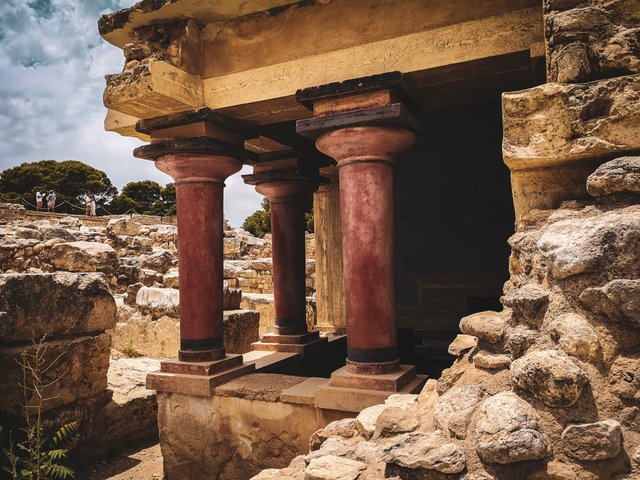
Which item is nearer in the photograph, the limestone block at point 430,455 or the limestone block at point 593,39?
the limestone block at point 430,455

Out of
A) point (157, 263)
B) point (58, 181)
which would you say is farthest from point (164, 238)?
point (58, 181)

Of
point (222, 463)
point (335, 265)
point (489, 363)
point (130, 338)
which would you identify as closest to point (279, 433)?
point (222, 463)

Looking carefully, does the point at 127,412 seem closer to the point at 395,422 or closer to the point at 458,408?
the point at 395,422

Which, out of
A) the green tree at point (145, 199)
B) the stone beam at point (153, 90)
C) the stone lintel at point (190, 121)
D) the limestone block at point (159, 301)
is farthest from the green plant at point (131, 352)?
the green tree at point (145, 199)

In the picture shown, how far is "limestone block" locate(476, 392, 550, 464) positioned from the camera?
1.55m

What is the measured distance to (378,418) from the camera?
2154 mm

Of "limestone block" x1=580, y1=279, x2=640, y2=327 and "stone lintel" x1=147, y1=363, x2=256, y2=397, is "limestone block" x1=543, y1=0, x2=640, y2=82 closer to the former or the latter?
"limestone block" x1=580, y1=279, x2=640, y2=327

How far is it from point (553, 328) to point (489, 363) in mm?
352

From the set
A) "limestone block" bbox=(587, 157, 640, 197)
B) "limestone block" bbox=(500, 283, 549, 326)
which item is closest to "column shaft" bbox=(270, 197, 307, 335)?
"limestone block" bbox=(500, 283, 549, 326)

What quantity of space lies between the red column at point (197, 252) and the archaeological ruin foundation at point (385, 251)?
2cm

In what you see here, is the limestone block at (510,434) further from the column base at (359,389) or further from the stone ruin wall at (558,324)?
the column base at (359,389)

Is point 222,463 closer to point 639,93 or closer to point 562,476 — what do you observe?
point 562,476

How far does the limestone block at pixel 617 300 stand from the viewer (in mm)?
1660

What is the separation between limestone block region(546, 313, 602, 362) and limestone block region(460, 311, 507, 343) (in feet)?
1.13
